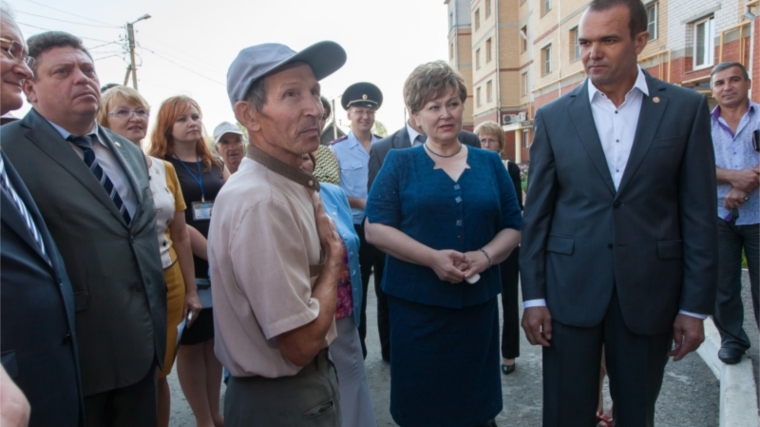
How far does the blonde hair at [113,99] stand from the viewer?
3.06 m

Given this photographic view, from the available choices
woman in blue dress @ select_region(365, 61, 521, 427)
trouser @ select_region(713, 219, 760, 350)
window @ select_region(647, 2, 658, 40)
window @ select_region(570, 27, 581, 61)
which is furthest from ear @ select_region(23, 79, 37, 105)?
window @ select_region(570, 27, 581, 61)

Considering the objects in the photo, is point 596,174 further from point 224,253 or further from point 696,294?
point 224,253

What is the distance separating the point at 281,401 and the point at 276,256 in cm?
48

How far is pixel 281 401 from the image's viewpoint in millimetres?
1524

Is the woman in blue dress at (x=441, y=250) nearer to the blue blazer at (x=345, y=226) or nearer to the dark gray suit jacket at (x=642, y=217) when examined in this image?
the blue blazer at (x=345, y=226)

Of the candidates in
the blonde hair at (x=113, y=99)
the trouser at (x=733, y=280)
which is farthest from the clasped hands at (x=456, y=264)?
the trouser at (x=733, y=280)

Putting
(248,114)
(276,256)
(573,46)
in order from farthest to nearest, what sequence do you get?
(573,46) < (248,114) < (276,256)

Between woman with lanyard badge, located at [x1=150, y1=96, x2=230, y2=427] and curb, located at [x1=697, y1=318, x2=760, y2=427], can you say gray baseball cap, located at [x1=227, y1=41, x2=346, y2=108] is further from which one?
curb, located at [x1=697, y1=318, x2=760, y2=427]

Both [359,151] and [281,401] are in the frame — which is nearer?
[281,401]

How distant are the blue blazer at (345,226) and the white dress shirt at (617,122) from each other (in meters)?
1.17

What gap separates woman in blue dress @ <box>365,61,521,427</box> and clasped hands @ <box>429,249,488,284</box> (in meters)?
0.03

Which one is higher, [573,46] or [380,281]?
[573,46]

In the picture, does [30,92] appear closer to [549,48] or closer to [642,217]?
[642,217]

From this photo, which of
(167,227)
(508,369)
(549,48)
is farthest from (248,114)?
(549,48)
